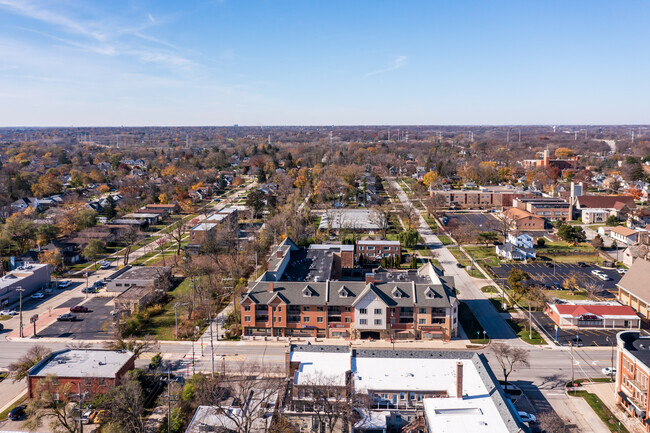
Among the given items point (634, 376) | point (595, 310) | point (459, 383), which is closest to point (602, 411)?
point (634, 376)

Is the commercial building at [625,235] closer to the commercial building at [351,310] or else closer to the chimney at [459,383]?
the commercial building at [351,310]

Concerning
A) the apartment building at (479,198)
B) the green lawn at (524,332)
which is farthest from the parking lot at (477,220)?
the green lawn at (524,332)

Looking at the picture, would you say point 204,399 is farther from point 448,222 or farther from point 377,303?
point 448,222

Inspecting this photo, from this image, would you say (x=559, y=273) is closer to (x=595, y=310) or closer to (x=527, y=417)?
(x=595, y=310)

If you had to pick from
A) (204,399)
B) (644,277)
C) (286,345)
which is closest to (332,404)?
(204,399)

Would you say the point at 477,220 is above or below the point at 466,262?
above

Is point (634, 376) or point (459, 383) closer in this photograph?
point (459, 383)

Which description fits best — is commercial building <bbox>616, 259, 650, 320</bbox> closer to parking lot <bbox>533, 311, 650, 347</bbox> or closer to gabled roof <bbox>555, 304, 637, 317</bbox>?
gabled roof <bbox>555, 304, 637, 317</bbox>
